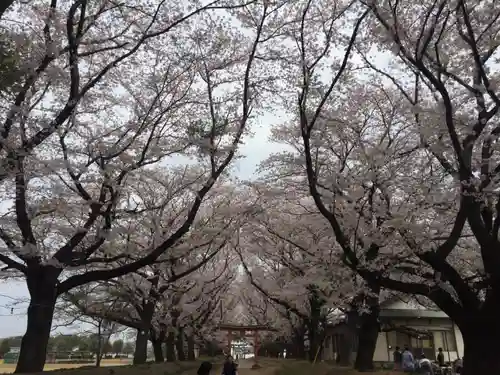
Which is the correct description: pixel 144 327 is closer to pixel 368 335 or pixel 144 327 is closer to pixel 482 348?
pixel 368 335

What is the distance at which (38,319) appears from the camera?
9.59 m

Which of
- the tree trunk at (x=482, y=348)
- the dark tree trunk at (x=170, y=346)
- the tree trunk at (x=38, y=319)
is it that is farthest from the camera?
the dark tree trunk at (x=170, y=346)

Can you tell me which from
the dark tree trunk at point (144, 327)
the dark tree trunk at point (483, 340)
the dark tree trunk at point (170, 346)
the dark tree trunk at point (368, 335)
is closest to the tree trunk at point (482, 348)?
the dark tree trunk at point (483, 340)

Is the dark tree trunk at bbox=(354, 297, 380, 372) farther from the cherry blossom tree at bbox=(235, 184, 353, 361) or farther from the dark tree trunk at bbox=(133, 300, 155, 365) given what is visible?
the dark tree trunk at bbox=(133, 300, 155, 365)

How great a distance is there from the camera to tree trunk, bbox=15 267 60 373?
9.26m

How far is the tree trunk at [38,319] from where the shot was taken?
9.26 metres

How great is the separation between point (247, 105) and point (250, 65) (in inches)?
35.6

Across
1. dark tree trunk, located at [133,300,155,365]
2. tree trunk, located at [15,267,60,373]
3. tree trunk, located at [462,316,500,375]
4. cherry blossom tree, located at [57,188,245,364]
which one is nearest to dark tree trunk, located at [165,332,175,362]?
cherry blossom tree, located at [57,188,245,364]

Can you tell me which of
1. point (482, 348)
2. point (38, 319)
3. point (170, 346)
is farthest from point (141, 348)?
point (482, 348)

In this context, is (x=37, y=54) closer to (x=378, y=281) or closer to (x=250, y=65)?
(x=250, y=65)

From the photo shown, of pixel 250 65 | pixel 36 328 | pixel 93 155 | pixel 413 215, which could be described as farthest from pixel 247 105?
pixel 36 328

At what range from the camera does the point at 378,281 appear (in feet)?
30.1

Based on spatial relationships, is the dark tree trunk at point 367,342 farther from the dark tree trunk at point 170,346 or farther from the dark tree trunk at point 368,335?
the dark tree trunk at point 170,346

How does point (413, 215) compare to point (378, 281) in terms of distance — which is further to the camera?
point (413, 215)
